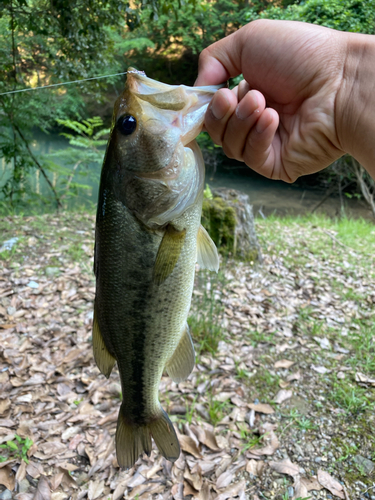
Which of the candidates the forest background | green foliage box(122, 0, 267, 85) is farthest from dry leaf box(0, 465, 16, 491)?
green foliage box(122, 0, 267, 85)

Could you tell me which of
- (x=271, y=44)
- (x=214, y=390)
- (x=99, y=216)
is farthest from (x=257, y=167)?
(x=214, y=390)

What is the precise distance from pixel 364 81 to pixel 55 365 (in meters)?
3.18

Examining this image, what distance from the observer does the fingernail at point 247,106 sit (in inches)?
57.1

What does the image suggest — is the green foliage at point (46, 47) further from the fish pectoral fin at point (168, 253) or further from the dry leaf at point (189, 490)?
the dry leaf at point (189, 490)

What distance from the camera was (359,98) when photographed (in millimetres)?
1602

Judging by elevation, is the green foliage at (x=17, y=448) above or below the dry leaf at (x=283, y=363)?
above

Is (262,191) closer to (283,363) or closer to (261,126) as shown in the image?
(283,363)

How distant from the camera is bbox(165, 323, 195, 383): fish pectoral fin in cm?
167

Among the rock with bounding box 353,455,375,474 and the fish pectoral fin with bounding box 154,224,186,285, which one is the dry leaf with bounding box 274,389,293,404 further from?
the fish pectoral fin with bounding box 154,224,186,285

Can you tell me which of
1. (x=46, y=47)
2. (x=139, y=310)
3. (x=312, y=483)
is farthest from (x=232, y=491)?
(x=46, y=47)

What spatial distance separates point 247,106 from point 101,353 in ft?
4.20

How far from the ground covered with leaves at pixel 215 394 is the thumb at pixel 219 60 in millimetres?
2217

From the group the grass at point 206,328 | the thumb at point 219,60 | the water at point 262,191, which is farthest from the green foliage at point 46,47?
the water at point 262,191

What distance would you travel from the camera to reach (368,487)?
2340mm
